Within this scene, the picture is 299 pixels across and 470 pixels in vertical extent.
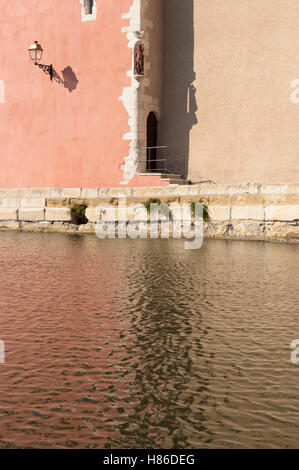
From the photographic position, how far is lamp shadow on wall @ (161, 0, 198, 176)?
15.8 meters

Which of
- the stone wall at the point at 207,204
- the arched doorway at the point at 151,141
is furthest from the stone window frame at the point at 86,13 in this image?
the stone wall at the point at 207,204

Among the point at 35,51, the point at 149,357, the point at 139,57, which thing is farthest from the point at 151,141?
the point at 149,357

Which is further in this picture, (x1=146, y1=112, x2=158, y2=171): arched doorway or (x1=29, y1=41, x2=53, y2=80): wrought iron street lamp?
(x1=29, y1=41, x2=53, y2=80): wrought iron street lamp

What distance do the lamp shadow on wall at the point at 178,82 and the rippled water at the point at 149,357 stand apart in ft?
27.5

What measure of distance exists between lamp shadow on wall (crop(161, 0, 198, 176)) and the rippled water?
8.37m

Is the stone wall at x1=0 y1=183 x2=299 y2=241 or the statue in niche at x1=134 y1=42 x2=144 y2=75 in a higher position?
A: the statue in niche at x1=134 y1=42 x2=144 y2=75

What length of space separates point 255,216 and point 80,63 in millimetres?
7135

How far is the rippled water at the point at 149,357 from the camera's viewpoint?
299 centimetres

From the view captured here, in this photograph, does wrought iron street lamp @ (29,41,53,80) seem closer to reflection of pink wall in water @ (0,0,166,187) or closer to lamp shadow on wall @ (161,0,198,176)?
reflection of pink wall in water @ (0,0,166,187)

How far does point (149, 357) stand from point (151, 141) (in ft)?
41.2

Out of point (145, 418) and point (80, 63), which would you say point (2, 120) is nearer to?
point (80, 63)

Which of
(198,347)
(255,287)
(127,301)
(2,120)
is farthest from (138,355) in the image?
(2,120)

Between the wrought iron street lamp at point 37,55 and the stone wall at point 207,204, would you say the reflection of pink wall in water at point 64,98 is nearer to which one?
the wrought iron street lamp at point 37,55

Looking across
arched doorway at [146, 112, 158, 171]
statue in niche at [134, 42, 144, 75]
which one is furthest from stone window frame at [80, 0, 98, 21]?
arched doorway at [146, 112, 158, 171]
